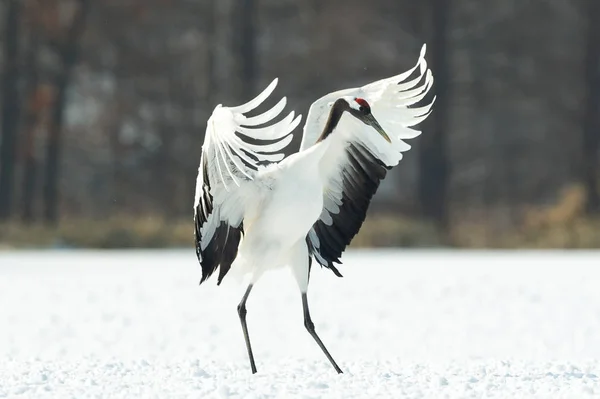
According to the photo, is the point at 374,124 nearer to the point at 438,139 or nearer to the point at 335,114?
the point at 335,114

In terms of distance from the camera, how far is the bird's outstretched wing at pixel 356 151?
689 cm

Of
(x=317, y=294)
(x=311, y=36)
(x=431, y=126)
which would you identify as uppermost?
(x=311, y=36)

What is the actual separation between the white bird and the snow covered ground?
71 cm

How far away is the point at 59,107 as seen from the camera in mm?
25375

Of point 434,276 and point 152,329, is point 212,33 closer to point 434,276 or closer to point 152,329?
point 434,276

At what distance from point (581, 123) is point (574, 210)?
15.4 feet

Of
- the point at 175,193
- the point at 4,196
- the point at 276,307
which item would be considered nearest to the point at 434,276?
the point at 276,307

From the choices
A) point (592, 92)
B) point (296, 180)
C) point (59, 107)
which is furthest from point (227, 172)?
point (592, 92)

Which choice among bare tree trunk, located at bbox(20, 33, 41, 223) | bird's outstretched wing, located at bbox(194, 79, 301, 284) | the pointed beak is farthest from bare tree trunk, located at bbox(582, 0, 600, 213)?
bird's outstretched wing, located at bbox(194, 79, 301, 284)

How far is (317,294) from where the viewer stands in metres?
13.1

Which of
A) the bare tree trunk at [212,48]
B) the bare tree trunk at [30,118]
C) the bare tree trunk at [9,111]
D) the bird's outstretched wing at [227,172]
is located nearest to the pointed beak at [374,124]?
the bird's outstretched wing at [227,172]

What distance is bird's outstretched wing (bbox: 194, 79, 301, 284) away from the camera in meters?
6.11

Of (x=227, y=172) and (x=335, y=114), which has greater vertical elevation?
(x=335, y=114)

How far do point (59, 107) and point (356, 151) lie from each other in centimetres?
1930
